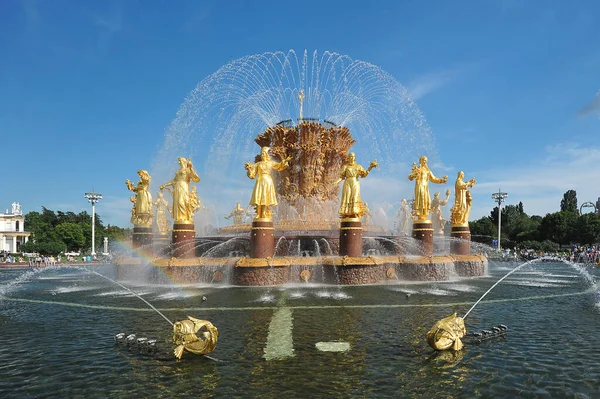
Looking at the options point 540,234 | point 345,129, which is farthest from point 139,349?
point 540,234

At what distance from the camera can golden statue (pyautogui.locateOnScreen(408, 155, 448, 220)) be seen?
2229cm

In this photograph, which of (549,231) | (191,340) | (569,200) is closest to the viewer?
(191,340)

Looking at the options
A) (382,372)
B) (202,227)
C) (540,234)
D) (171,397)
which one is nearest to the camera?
(171,397)

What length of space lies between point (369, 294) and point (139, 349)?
880 centimetres

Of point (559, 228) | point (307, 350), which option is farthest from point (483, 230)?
point (307, 350)

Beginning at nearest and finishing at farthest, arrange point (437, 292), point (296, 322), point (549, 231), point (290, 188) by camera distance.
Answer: point (296, 322), point (437, 292), point (290, 188), point (549, 231)

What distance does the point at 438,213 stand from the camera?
36281 millimetres

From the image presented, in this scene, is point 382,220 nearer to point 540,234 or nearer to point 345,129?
point 345,129

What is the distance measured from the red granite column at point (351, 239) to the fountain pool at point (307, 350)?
408cm

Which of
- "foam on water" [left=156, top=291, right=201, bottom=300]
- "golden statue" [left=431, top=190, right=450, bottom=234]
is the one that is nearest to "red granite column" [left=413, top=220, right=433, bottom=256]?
"foam on water" [left=156, top=291, right=201, bottom=300]

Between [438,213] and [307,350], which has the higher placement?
[438,213]

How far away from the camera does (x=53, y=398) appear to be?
19.6ft

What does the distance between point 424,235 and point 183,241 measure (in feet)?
39.3

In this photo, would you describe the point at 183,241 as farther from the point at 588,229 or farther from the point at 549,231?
the point at 549,231
